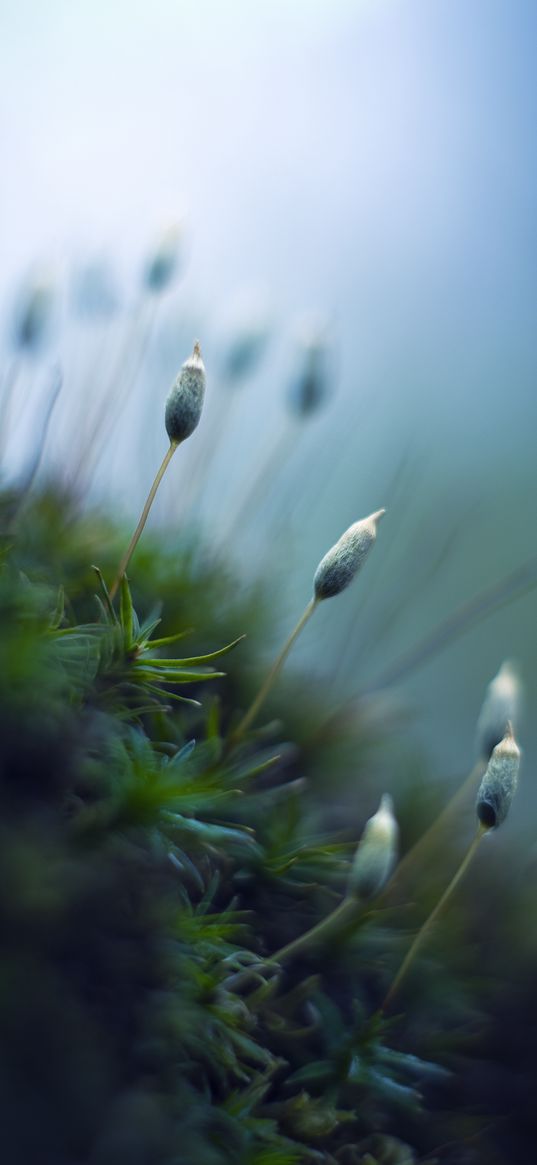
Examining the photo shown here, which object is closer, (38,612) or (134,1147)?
(134,1147)

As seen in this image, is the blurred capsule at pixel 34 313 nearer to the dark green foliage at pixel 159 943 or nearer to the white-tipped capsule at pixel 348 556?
the dark green foliage at pixel 159 943

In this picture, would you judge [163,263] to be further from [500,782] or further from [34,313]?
[500,782]

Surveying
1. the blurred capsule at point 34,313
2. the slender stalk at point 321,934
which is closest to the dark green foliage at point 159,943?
the slender stalk at point 321,934

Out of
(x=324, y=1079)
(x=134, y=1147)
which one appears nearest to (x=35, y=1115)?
(x=134, y=1147)

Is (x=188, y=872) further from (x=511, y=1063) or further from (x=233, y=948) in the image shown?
(x=511, y=1063)

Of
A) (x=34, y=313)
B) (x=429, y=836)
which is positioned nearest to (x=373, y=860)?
(x=429, y=836)
